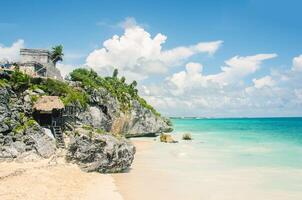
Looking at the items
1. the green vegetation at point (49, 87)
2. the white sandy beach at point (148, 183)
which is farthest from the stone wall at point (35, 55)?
the white sandy beach at point (148, 183)

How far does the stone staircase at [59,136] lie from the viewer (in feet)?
76.5

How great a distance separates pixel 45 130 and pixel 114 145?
6169 mm

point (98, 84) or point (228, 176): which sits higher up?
point (98, 84)

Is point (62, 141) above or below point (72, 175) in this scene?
above

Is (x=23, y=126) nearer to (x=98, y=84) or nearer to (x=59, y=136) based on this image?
(x=59, y=136)

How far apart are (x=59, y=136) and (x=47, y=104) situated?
2605mm

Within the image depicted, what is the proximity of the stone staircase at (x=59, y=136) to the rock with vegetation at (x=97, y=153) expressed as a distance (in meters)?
3.79

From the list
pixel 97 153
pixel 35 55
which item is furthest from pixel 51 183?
pixel 35 55

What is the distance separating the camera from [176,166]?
936 inches

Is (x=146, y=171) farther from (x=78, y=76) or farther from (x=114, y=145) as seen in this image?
(x=78, y=76)

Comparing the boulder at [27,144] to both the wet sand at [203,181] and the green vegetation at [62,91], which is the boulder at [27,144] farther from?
the green vegetation at [62,91]

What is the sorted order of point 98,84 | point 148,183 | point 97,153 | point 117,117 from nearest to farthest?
1. point 148,183
2. point 97,153
3. point 98,84
4. point 117,117

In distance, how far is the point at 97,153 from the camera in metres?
19.9

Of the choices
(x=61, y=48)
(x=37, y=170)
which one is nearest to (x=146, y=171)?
(x=37, y=170)
